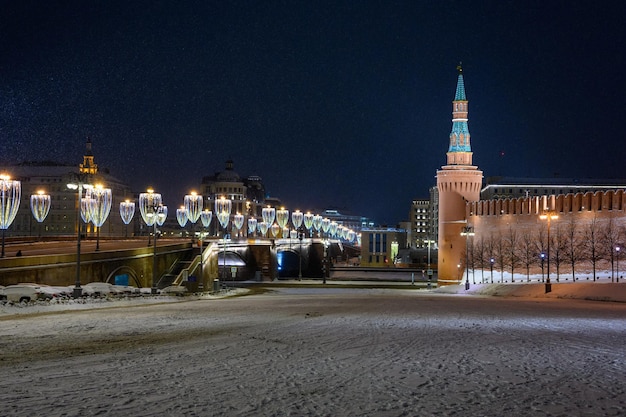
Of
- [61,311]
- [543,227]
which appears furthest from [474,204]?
[61,311]

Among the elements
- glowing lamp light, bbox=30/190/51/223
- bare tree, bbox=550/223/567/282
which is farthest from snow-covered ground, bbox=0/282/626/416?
glowing lamp light, bbox=30/190/51/223

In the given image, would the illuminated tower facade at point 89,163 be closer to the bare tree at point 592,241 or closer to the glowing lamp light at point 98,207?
the glowing lamp light at point 98,207

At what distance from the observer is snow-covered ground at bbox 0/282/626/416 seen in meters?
8.22

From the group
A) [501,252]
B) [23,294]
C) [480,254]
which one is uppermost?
[501,252]

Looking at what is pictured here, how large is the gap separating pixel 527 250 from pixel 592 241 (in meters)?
6.50

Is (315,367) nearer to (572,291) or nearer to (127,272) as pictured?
(572,291)

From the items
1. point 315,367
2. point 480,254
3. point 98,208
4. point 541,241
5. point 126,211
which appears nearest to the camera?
point 315,367

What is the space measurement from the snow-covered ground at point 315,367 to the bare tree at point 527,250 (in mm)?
33146

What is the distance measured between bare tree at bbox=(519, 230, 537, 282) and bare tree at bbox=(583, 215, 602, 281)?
5.00 meters

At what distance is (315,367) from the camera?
10742 millimetres

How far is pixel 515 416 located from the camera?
7.77 meters

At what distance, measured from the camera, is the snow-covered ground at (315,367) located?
822cm

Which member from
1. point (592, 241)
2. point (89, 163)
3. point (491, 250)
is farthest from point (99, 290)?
point (89, 163)

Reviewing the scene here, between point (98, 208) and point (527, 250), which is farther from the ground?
point (98, 208)
